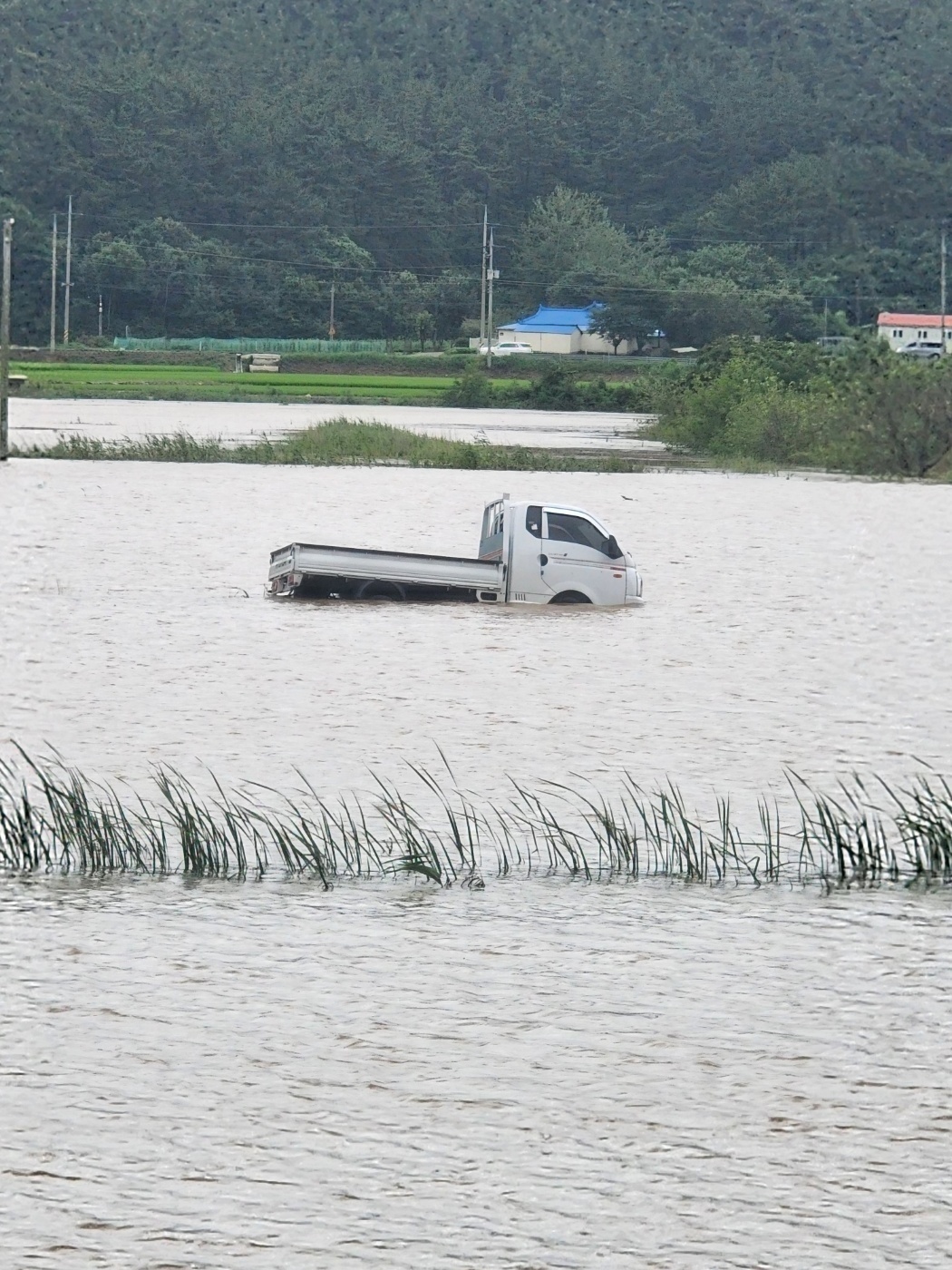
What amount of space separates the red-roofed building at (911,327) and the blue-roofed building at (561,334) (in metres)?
23.4

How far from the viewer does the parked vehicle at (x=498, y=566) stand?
29.6 m

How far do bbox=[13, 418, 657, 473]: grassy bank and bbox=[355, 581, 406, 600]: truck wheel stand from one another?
38.7 m

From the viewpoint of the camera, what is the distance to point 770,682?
25734 mm

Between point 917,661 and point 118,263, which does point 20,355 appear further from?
point 917,661

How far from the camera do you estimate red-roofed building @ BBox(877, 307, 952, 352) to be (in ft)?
549

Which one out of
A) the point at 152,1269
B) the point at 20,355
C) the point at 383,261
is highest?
the point at 383,261

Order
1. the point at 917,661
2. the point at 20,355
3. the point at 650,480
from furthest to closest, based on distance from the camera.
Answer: the point at 20,355 → the point at 650,480 → the point at 917,661

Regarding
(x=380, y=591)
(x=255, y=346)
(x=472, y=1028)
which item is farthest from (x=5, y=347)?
(x=255, y=346)

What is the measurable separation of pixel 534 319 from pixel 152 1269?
183 m

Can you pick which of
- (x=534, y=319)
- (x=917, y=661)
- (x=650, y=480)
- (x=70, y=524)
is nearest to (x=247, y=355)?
(x=534, y=319)

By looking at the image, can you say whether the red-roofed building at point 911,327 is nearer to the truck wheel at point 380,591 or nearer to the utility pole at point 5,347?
the utility pole at point 5,347

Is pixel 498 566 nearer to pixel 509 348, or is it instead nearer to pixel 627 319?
pixel 627 319

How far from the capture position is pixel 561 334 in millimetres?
184875

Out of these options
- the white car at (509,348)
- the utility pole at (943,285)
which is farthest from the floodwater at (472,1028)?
the white car at (509,348)
